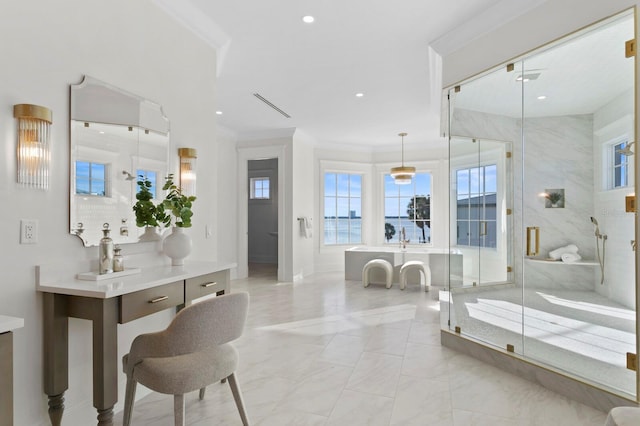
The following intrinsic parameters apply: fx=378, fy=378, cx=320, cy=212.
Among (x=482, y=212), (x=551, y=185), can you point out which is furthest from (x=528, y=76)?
(x=482, y=212)

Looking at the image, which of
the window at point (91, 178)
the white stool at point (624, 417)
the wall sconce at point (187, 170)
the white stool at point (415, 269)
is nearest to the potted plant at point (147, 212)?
the window at point (91, 178)

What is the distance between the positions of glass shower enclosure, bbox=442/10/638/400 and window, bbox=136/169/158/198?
265 cm

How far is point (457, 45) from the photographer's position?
3312mm

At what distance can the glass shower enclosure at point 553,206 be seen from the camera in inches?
93.1

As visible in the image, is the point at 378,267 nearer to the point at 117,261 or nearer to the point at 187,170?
the point at 187,170

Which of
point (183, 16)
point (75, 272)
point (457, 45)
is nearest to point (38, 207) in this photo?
point (75, 272)

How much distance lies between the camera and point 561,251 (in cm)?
290

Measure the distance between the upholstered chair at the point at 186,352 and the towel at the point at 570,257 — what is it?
94.7 inches

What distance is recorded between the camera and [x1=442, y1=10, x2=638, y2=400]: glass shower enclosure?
2365 millimetres

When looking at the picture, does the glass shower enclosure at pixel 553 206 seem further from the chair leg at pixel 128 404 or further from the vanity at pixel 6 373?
the vanity at pixel 6 373

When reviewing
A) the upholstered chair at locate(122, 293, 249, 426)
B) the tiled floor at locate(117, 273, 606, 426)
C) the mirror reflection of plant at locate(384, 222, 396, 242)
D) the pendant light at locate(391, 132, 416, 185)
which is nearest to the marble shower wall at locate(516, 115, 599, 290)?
the tiled floor at locate(117, 273, 606, 426)

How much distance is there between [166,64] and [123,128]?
26.2 inches

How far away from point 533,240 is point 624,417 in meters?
1.97

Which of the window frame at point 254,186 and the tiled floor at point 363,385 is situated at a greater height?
the window frame at point 254,186
